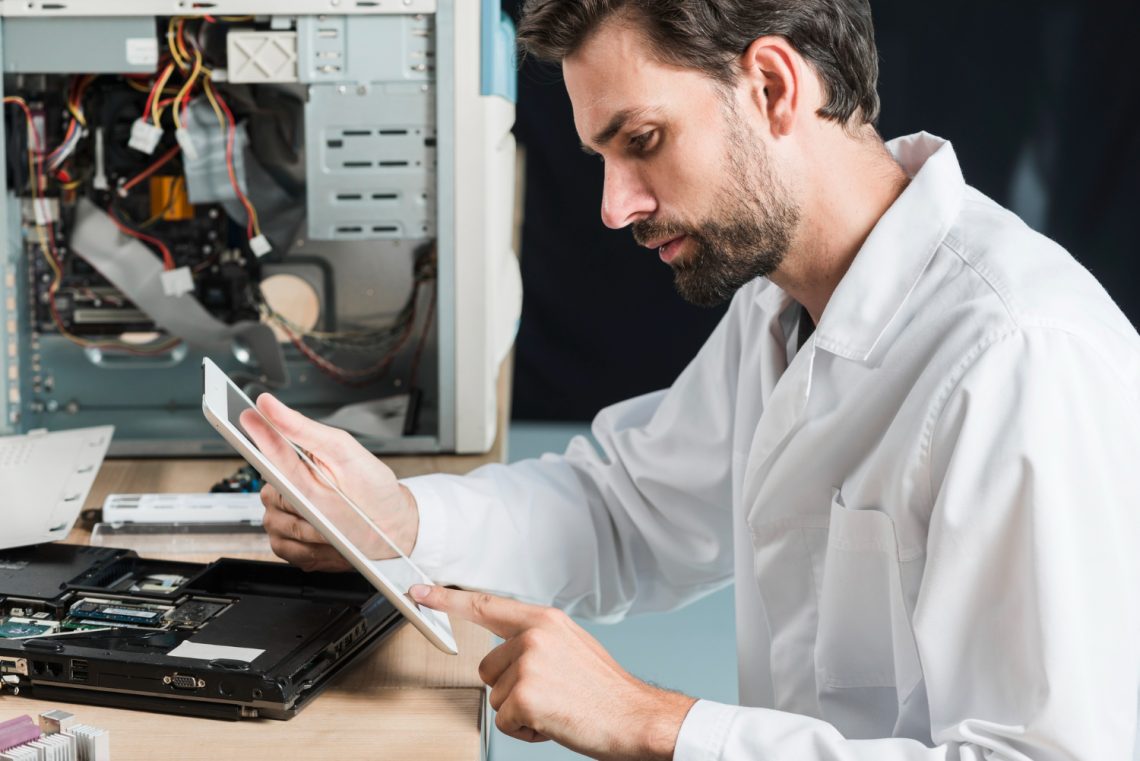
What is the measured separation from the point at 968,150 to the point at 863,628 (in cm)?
293

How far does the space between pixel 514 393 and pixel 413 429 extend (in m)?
2.33

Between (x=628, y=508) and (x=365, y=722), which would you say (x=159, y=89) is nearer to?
(x=628, y=508)

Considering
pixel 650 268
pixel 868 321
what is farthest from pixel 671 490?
pixel 650 268

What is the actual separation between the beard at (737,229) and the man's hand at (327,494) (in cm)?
34

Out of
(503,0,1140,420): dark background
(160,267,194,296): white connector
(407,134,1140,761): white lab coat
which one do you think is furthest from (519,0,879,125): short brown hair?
(503,0,1140,420): dark background

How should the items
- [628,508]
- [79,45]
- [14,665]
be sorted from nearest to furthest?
[14,665] < [628,508] < [79,45]

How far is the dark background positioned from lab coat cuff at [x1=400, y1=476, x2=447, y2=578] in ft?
7.95

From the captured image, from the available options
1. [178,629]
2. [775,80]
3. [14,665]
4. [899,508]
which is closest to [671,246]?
[775,80]

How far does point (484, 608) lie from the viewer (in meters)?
1.08

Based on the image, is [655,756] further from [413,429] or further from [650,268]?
[650,268]

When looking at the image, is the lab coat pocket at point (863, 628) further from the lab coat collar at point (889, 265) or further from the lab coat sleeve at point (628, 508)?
the lab coat sleeve at point (628, 508)

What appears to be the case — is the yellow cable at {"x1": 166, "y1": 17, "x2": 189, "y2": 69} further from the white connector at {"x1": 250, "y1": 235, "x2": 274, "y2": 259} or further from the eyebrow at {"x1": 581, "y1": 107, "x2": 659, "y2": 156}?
the eyebrow at {"x1": 581, "y1": 107, "x2": 659, "y2": 156}

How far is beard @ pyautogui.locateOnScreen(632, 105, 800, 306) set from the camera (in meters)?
1.14

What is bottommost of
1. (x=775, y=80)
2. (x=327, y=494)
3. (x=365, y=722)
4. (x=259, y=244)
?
(x=365, y=722)
